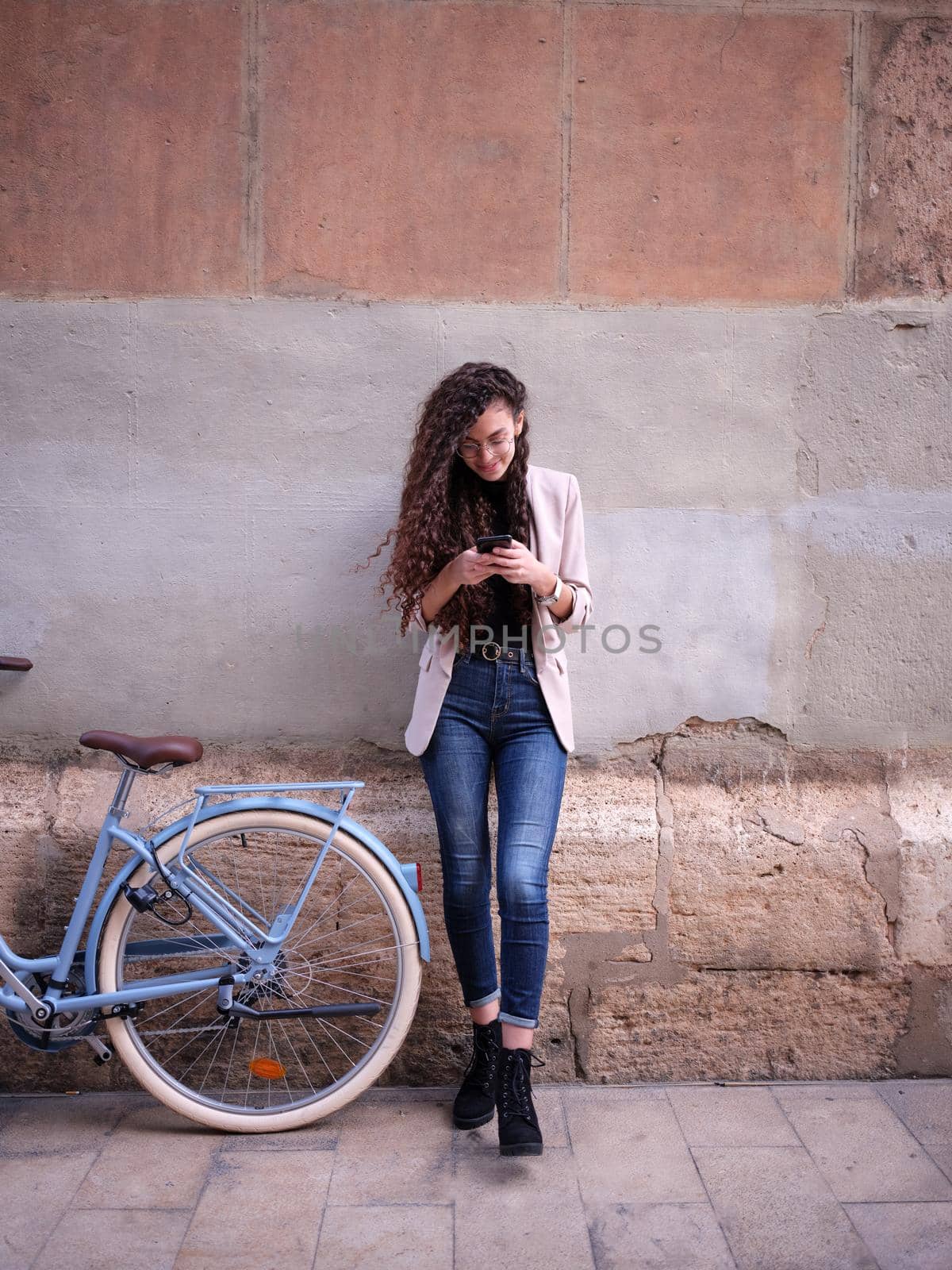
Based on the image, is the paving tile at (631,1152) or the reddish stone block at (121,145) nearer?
the paving tile at (631,1152)

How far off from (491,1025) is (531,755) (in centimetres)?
78

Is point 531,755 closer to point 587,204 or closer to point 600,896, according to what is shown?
point 600,896

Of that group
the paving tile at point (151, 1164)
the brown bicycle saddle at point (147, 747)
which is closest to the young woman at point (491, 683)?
the brown bicycle saddle at point (147, 747)

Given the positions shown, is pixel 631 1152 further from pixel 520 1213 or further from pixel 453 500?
pixel 453 500

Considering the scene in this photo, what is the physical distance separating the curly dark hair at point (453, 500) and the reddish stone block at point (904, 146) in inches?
51.3

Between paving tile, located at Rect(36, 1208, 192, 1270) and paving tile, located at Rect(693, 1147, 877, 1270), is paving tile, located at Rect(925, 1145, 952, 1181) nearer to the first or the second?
paving tile, located at Rect(693, 1147, 877, 1270)

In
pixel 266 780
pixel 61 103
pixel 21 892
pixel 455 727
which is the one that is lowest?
pixel 21 892

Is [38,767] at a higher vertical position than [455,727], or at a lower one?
lower

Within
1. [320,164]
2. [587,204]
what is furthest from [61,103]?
[587,204]

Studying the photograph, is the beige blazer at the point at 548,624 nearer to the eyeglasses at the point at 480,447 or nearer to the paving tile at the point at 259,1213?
the eyeglasses at the point at 480,447

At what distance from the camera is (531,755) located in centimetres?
287

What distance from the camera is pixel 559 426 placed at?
3.24 m

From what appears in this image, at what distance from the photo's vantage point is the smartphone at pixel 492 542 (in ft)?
8.71

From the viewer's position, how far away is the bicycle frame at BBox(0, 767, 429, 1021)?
2826mm
